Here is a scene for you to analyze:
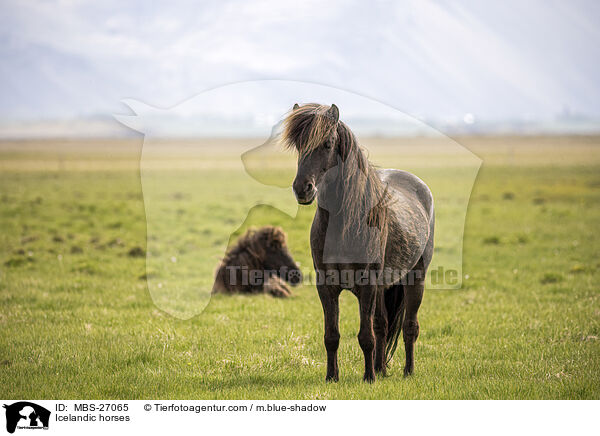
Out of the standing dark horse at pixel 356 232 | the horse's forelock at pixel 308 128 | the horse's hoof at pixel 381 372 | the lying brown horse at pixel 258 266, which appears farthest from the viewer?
the lying brown horse at pixel 258 266

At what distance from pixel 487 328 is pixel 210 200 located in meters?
17.7

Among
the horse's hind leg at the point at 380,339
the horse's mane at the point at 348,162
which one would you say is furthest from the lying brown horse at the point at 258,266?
the horse's mane at the point at 348,162

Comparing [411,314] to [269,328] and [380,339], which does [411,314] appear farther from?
[269,328]

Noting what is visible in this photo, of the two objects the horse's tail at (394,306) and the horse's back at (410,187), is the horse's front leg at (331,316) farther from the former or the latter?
the horse's back at (410,187)

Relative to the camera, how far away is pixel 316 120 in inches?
175

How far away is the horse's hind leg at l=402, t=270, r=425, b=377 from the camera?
5.93 m

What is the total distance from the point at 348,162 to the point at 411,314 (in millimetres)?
2196

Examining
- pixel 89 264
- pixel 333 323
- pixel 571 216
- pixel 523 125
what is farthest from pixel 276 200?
pixel 523 125

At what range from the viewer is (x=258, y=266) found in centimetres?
1032

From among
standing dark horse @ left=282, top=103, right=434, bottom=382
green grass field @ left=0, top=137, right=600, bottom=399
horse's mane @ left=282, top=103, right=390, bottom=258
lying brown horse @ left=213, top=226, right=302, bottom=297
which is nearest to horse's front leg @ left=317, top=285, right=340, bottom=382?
standing dark horse @ left=282, top=103, right=434, bottom=382

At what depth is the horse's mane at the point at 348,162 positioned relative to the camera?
4477 millimetres

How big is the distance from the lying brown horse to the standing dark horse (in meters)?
4.39
